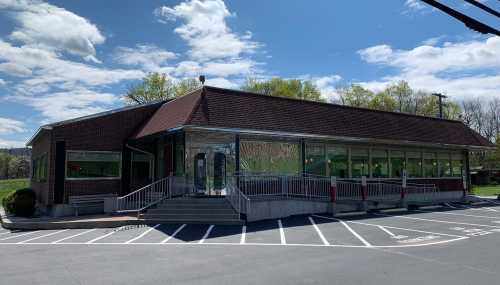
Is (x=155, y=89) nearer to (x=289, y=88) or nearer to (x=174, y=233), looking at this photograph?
(x=289, y=88)

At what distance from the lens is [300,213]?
1686 cm

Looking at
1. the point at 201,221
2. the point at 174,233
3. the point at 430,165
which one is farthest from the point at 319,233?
the point at 430,165

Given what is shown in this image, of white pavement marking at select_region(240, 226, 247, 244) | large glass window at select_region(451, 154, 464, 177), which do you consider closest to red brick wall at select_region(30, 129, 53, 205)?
white pavement marking at select_region(240, 226, 247, 244)

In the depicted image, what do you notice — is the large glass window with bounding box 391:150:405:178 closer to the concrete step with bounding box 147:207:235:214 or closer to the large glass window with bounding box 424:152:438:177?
the large glass window with bounding box 424:152:438:177

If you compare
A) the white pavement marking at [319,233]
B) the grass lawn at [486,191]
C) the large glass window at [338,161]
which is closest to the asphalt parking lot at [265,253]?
the white pavement marking at [319,233]

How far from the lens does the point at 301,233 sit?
12617 mm

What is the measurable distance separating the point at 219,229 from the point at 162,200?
11.8 ft

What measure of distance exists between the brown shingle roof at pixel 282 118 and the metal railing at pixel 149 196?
7.33 ft

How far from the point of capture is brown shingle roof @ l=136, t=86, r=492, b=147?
16.4 meters

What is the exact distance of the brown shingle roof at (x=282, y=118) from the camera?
16375mm

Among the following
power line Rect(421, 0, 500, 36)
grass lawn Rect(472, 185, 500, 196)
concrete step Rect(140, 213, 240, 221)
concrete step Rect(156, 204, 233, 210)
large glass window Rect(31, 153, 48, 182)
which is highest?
power line Rect(421, 0, 500, 36)

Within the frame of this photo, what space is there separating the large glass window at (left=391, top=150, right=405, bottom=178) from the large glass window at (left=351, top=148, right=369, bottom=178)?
2.21 meters

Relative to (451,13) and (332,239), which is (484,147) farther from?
(451,13)

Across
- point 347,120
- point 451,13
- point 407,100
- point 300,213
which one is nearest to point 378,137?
point 347,120
